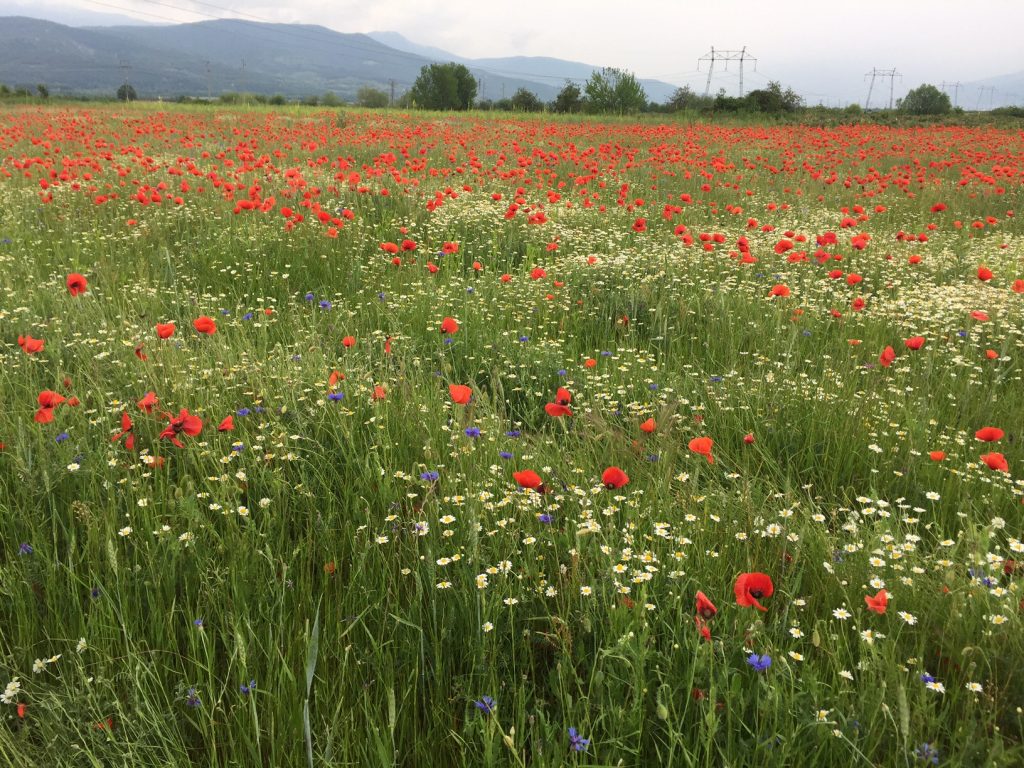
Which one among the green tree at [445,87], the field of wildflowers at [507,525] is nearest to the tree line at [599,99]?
the green tree at [445,87]

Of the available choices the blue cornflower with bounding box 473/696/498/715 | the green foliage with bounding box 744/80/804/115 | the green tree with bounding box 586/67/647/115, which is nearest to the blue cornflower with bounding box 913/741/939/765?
the blue cornflower with bounding box 473/696/498/715

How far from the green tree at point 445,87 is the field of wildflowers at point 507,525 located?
209 ft

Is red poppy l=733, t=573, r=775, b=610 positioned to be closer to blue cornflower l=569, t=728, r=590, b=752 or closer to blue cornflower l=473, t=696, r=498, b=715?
blue cornflower l=569, t=728, r=590, b=752

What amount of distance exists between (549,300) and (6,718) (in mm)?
3858

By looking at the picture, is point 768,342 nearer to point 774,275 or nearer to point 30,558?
point 774,275

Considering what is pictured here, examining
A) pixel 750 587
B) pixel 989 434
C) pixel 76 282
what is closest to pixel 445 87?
pixel 76 282

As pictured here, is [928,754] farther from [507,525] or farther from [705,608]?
[507,525]

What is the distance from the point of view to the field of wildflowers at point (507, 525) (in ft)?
4.87

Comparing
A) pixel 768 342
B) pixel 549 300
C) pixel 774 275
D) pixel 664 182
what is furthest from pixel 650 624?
pixel 664 182

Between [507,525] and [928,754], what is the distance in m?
1.24

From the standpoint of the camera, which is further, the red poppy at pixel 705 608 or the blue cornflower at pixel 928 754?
the red poppy at pixel 705 608

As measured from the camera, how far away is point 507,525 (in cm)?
214

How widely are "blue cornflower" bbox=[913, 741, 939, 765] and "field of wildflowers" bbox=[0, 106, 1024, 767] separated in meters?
0.02

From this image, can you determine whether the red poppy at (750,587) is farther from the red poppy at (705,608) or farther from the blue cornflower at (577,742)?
the blue cornflower at (577,742)
